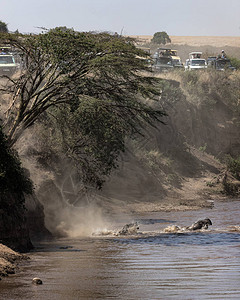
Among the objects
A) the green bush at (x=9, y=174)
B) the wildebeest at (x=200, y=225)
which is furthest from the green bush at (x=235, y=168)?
the green bush at (x=9, y=174)

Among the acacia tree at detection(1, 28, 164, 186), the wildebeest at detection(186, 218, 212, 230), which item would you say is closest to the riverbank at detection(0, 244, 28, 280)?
the acacia tree at detection(1, 28, 164, 186)

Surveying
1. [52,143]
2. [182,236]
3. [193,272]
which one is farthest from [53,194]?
[193,272]

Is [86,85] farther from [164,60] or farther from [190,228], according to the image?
[164,60]

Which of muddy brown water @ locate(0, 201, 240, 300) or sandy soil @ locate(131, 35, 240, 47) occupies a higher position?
muddy brown water @ locate(0, 201, 240, 300)

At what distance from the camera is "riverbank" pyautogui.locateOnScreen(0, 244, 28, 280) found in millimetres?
12039

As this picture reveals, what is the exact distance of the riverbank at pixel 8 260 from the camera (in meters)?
12.0

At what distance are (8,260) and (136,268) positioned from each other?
2773mm

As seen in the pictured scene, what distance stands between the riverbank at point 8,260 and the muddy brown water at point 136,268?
0.63 feet

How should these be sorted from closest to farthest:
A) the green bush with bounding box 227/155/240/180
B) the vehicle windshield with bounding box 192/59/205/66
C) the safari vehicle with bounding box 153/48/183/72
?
the green bush with bounding box 227/155/240/180 < the safari vehicle with bounding box 153/48/183/72 < the vehicle windshield with bounding box 192/59/205/66

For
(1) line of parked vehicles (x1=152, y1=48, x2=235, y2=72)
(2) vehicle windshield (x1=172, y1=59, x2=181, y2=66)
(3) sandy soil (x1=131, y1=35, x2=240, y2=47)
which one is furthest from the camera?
(3) sandy soil (x1=131, y1=35, x2=240, y2=47)

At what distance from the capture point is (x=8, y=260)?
1372 centimetres

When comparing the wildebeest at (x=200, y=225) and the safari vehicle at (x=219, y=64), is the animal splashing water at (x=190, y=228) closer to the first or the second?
the wildebeest at (x=200, y=225)

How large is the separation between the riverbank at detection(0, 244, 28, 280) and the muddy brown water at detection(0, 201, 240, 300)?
0.19 meters

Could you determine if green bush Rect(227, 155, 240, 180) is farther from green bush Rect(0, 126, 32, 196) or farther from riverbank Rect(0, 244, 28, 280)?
riverbank Rect(0, 244, 28, 280)
